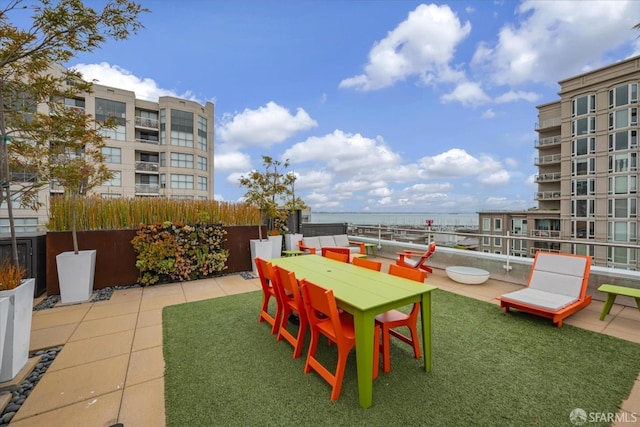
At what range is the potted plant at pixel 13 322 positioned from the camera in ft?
6.69

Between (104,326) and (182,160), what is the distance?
2322 cm

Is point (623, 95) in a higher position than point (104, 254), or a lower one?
higher

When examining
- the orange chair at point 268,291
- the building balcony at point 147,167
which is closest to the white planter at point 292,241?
the orange chair at point 268,291

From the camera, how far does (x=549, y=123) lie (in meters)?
24.7

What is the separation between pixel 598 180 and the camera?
770 inches

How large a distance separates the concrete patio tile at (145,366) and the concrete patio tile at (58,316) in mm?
1618

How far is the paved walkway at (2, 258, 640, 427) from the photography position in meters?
1.81

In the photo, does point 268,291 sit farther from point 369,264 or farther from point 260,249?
point 260,249

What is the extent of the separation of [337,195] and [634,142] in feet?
71.2

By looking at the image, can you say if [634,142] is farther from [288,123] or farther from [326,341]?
[326,341]

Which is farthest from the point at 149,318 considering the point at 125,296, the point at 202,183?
the point at 202,183

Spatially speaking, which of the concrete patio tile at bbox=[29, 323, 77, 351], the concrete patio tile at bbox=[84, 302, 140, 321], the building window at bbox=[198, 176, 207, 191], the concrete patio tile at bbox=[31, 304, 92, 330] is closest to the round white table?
the concrete patio tile at bbox=[84, 302, 140, 321]

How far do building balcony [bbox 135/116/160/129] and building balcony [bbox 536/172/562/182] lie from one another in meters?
36.2

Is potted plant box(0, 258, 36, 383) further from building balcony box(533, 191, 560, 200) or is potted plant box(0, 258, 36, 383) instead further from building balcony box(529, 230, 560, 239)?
building balcony box(533, 191, 560, 200)
